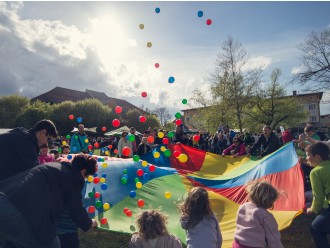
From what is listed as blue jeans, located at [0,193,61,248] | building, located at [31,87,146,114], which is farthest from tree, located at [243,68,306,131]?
blue jeans, located at [0,193,61,248]

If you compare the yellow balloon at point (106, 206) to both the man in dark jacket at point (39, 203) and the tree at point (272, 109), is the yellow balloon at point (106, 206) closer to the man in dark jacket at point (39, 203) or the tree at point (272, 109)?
the man in dark jacket at point (39, 203)

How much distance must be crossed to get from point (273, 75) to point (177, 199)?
31.0 m

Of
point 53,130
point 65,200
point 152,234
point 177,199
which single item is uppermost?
point 53,130

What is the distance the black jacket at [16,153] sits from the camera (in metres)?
2.72

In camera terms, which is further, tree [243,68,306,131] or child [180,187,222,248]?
tree [243,68,306,131]

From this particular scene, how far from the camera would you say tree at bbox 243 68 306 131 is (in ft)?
103

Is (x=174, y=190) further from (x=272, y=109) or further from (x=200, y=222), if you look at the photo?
(x=272, y=109)

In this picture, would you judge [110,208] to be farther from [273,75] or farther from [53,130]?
[273,75]

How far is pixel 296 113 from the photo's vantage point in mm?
35531

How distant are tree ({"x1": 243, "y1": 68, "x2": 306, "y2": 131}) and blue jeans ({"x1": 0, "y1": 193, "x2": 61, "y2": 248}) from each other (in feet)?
96.5

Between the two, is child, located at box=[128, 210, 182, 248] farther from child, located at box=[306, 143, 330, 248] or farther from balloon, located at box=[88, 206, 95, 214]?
balloon, located at box=[88, 206, 95, 214]

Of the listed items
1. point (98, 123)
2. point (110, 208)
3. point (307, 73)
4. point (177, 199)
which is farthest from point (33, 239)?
point (98, 123)

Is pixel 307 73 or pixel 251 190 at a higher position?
pixel 307 73

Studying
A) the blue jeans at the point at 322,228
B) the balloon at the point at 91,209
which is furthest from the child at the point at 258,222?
the balloon at the point at 91,209
